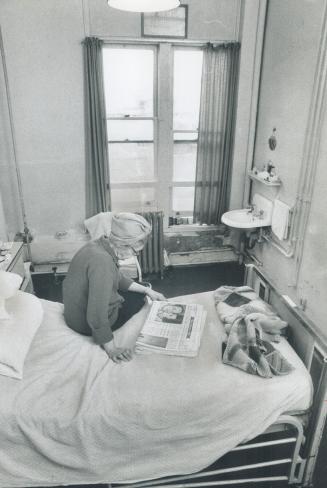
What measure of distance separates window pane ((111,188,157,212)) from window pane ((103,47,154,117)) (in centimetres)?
78

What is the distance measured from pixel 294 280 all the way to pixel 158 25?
8.70 ft

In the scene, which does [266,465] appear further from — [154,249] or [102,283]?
[154,249]

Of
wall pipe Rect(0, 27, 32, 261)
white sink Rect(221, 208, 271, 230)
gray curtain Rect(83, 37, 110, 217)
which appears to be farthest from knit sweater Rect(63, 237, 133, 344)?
wall pipe Rect(0, 27, 32, 261)

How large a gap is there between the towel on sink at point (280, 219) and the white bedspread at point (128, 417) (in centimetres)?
179

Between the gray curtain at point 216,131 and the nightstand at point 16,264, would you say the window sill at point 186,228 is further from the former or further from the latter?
the nightstand at point 16,264

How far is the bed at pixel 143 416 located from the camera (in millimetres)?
1588

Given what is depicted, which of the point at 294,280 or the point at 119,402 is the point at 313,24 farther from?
the point at 119,402

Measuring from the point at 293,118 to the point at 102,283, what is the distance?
90.4 inches

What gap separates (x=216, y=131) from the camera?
391cm

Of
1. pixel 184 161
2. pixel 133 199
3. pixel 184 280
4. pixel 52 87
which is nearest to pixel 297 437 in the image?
pixel 184 280

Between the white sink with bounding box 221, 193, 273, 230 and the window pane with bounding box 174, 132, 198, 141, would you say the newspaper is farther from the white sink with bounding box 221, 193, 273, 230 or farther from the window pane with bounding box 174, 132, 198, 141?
the window pane with bounding box 174, 132, 198, 141

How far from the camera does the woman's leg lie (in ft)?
7.20

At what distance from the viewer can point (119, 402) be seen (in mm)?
1611

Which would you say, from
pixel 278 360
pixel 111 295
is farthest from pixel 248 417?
pixel 111 295
